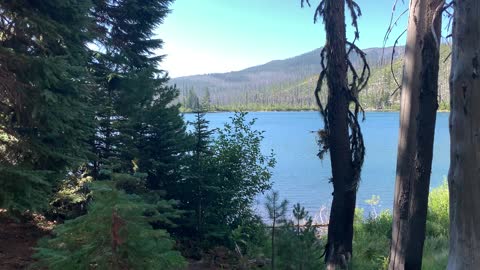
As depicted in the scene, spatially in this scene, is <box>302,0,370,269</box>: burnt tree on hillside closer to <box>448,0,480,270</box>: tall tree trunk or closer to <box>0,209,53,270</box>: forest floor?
<box>448,0,480,270</box>: tall tree trunk

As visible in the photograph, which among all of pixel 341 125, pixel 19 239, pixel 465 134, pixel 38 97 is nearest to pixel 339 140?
pixel 341 125

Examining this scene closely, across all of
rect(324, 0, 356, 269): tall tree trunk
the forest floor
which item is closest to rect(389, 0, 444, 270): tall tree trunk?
rect(324, 0, 356, 269): tall tree trunk

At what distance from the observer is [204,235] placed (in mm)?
7457

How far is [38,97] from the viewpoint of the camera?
5824 mm

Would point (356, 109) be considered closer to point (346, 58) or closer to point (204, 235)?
point (346, 58)

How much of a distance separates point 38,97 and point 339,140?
14.7 feet

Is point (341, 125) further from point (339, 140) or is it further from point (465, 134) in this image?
point (465, 134)

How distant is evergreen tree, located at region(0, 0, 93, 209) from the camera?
5.62 meters

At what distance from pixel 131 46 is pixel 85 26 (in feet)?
13.1

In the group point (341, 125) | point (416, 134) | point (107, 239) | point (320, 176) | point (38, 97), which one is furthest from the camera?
point (320, 176)

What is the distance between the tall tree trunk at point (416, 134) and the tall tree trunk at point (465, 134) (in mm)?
1921

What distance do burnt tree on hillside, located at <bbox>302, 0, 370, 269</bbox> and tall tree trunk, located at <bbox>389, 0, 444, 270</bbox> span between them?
876 mm

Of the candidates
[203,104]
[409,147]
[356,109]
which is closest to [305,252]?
[409,147]

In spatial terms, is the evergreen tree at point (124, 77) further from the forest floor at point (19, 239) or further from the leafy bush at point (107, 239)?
the leafy bush at point (107, 239)
